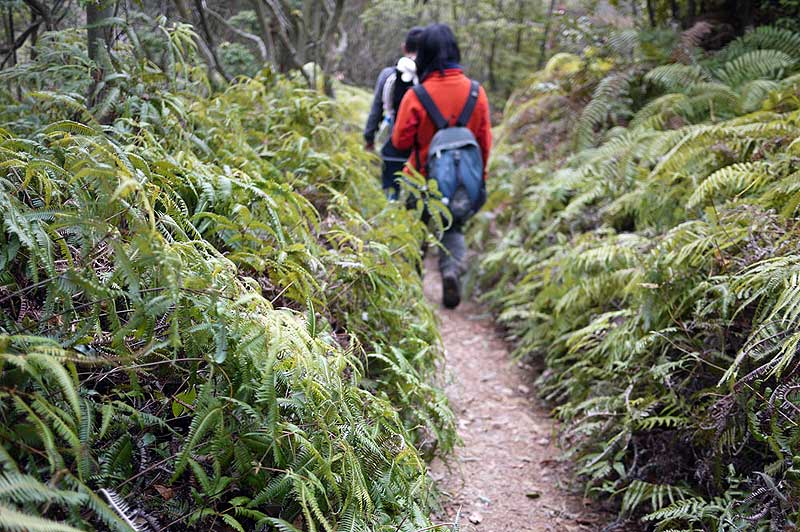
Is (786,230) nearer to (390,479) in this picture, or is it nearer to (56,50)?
(390,479)

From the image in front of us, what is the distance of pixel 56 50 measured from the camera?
3.38m

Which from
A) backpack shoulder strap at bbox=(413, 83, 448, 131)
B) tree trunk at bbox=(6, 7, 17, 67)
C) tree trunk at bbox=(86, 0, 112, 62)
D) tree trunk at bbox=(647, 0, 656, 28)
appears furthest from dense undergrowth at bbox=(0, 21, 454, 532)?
tree trunk at bbox=(647, 0, 656, 28)

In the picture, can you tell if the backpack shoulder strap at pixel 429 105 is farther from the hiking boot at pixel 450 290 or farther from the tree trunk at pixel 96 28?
the tree trunk at pixel 96 28

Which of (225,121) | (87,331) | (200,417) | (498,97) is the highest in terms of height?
(225,121)

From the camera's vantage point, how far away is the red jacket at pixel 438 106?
5.32m

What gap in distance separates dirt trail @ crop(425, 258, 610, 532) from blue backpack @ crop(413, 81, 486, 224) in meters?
1.21

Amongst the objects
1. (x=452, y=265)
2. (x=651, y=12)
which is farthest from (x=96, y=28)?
(x=651, y=12)

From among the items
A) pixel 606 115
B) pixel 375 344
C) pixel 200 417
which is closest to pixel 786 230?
pixel 375 344

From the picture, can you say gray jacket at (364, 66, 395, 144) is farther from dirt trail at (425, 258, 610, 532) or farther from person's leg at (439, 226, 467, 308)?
dirt trail at (425, 258, 610, 532)

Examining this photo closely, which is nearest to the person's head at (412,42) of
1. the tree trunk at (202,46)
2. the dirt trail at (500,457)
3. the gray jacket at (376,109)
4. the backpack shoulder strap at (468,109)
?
the gray jacket at (376,109)

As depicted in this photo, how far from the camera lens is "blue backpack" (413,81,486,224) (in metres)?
5.18

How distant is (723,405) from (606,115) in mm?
4547

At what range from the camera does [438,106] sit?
17.4 ft

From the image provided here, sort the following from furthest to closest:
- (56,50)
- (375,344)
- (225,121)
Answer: (225,121), (56,50), (375,344)
